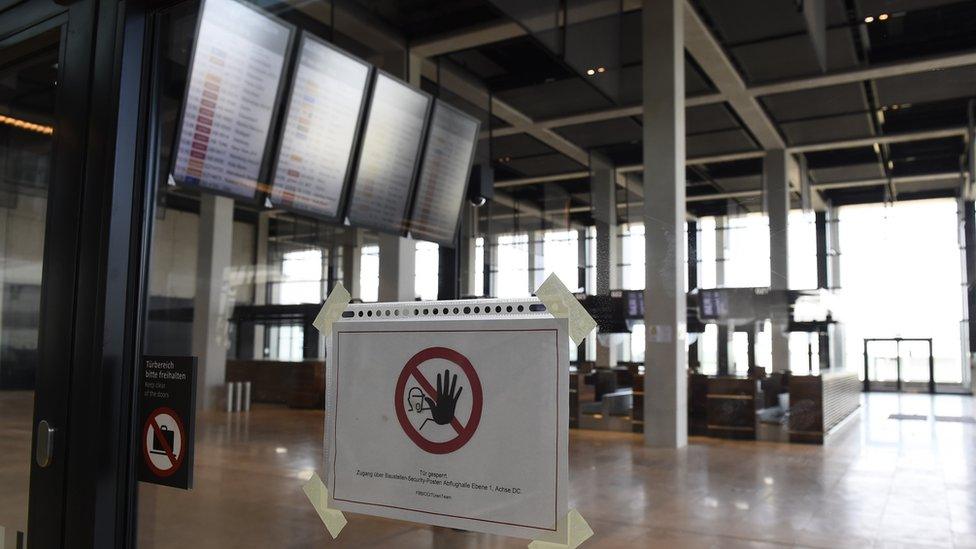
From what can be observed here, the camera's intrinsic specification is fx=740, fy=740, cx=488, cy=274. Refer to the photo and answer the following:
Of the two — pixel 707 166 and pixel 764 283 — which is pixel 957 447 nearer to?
pixel 764 283

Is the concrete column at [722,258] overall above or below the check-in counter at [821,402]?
above

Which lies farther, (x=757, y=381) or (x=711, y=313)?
(x=757, y=381)

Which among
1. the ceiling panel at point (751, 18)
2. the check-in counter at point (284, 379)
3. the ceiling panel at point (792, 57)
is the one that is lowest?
the check-in counter at point (284, 379)

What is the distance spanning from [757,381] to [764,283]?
19.4 inches

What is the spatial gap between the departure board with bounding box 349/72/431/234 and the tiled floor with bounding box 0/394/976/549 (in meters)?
0.63

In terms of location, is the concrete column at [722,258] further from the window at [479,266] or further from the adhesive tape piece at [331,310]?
the adhesive tape piece at [331,310]

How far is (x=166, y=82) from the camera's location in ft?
7.39

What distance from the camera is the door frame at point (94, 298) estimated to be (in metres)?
1.99

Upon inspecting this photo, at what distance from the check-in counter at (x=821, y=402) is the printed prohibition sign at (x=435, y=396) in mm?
874

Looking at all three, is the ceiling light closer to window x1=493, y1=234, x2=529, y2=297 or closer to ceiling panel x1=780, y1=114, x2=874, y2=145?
window x1=493, y1=234, x2=529, y2=297

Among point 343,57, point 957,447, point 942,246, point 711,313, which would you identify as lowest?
point 957,447

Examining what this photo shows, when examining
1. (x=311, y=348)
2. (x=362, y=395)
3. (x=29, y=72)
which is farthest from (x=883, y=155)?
(x=29, y=72)

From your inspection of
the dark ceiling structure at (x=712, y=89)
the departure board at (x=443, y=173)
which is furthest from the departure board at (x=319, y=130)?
the departure board at (x=443, y=173)

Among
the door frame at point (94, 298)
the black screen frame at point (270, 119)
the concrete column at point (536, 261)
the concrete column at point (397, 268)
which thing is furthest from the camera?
the black screen frame at point (270, 119)
